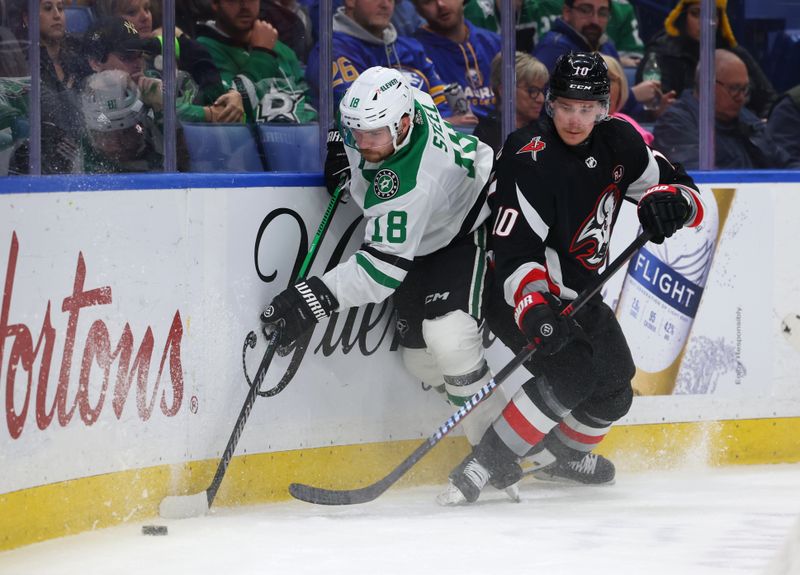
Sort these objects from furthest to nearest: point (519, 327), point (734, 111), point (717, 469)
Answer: point (734, 111)
point (717, 469)
point (519, 327)

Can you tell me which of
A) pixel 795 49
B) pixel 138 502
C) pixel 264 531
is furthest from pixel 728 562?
pixel 795 49

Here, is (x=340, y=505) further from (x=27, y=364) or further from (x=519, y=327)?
(x=27, y=364)

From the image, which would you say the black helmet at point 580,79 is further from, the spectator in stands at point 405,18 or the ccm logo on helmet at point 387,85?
the spectator in stands at point 405,18

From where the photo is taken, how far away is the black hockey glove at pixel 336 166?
356 cm

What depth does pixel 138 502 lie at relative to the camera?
10.6ft

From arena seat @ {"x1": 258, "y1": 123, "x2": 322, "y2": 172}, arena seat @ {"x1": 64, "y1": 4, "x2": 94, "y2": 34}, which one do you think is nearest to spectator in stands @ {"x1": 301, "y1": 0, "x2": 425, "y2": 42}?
arena seat @ {"x1": 258, "y1": 123, "x2": 322, "y2": 172}

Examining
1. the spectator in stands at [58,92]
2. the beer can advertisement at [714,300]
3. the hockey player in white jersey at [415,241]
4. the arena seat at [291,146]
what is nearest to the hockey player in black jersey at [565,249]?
the hockey player in white jersey at [415,241]

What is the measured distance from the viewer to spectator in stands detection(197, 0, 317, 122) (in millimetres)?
3777

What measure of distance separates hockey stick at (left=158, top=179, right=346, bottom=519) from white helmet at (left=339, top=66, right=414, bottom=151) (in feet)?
0.96

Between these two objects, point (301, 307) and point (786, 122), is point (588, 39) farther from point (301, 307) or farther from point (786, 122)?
point (301, 307)

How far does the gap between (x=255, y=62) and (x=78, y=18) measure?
22.5 inches

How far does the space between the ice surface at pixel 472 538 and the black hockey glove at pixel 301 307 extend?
1.49ft

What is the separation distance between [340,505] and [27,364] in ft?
2.95

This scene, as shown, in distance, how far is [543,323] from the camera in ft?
10.8
